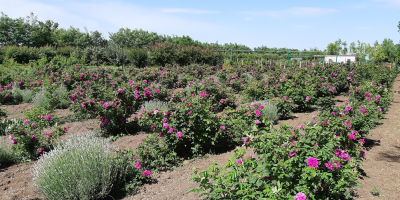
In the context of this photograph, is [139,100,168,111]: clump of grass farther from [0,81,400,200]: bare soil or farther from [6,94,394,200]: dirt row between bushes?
[6,94,394,200]: dirt row between bushes

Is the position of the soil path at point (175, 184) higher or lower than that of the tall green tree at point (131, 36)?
lower

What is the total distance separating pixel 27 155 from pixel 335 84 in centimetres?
943

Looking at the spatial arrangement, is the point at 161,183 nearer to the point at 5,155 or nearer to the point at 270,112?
the point at 5,155

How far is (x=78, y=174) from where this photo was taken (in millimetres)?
3240

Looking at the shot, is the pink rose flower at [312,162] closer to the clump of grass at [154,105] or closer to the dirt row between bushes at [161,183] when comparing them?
the dirt row between bushes at [161,183]

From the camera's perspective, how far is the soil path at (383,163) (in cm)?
330

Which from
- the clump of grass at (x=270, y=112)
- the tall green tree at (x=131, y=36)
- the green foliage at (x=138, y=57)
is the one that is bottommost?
the clump of grass at (x=270, y=112)

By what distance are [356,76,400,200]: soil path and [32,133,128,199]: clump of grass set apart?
2.85 meters

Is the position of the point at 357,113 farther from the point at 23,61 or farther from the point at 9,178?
the point at 23,61

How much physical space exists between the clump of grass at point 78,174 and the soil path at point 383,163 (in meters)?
2.85

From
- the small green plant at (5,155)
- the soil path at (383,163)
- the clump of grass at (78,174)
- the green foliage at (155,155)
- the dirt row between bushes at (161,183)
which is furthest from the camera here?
the small green plant at (5,155)

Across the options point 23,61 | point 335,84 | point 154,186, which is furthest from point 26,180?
point 23,61

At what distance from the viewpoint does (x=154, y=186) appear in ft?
12.1

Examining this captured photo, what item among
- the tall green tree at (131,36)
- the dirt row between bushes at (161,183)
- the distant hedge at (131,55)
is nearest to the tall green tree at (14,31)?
the tall green tree at (131,36)
